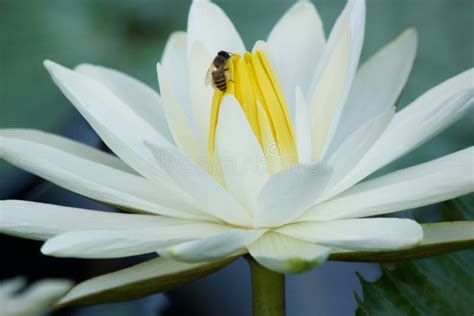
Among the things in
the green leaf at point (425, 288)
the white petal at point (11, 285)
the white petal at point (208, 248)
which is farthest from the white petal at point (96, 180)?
the white petal at point (11, 285)

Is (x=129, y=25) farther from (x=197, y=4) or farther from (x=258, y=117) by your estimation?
(x=258, y=117)

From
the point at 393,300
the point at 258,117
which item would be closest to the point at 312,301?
the point at 393,300

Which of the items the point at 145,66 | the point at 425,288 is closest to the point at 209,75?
the point at 425,288

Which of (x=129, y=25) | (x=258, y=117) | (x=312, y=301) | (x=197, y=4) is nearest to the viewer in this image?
(x=258, y=117)

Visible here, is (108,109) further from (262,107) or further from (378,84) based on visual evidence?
(378,84)

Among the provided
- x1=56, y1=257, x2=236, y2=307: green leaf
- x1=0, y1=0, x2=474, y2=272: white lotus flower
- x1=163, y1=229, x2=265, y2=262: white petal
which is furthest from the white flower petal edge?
x1=163, y1=229, x2=265, y2=262: white petal

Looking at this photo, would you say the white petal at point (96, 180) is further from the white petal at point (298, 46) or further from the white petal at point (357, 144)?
the white petal at point (298, 46)
